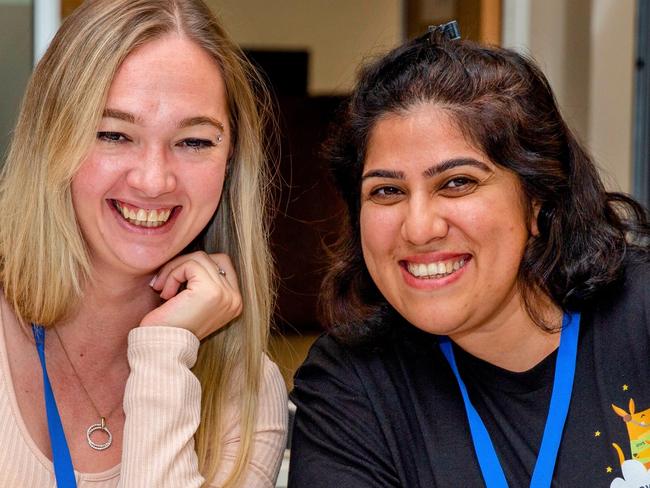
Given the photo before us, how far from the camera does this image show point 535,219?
200cm

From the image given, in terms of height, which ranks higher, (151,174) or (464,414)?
(151,174)

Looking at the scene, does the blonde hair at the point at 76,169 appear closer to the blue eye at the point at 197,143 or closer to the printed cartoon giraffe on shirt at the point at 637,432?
the blue eye at the point at 197,143

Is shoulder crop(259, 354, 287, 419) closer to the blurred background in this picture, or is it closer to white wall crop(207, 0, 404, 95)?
the blurred background

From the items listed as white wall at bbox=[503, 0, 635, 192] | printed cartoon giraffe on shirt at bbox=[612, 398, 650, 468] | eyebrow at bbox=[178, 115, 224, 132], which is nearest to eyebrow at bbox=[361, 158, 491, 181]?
eyebrow at bbox=[178, 115, 224, 132]

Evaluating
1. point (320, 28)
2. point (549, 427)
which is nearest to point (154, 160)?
point (549, 427)

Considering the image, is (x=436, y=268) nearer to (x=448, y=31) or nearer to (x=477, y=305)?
(x=477, y=305)

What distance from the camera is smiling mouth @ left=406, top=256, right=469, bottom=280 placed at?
189 cm

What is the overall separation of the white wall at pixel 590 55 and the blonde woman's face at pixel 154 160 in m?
2.02

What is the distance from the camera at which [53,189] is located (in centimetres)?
200

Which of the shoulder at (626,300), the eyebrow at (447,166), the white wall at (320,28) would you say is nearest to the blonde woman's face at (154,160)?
the eyebrow at (447,166)

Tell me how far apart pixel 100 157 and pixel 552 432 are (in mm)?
982

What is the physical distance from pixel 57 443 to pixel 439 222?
2.74 feet

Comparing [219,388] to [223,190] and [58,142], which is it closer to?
[223,190]

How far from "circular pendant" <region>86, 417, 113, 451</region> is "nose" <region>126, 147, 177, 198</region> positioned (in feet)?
1.63
